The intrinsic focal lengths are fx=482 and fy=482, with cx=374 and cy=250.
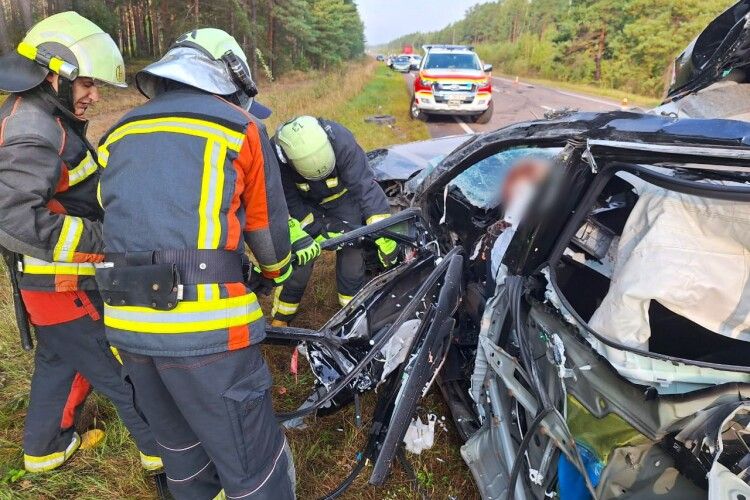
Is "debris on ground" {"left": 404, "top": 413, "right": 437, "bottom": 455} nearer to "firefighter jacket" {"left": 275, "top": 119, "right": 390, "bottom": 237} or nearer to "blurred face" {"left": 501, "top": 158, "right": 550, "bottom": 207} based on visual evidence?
"blurred face" {"left": 501, "top": 158, "right": 550, "bottom": 207}

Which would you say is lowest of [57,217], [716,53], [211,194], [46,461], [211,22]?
[46,461]

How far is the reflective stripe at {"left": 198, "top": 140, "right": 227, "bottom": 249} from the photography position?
1397 mm

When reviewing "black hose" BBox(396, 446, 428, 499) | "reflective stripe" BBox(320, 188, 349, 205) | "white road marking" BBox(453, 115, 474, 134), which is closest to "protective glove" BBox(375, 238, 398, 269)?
"reflective stripe" BBox(320, 188, 349, 205)

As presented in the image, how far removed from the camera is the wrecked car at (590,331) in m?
1.25

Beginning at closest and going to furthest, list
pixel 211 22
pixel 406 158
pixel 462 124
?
pixel 406 158 < pixel 462 124 < pixel 211 22

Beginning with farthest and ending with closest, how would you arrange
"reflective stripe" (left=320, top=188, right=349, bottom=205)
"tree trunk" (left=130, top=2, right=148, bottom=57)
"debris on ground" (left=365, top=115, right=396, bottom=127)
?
"tree trunk" (left=130, top=2, right=148, bottom=57) → "debris on ground" (left=365, top=115, right=396, bottom=127) → "reflective stripe" (left=320, top=188, right=349, bottom=205)

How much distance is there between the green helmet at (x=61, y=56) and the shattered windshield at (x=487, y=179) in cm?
158

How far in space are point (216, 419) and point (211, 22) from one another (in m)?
21.3

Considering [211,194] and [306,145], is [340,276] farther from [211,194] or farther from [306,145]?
[211,194]

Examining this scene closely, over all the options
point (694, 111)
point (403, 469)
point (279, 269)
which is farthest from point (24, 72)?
point (694, 111)

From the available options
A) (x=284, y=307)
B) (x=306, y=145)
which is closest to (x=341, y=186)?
(x=306, y=145)

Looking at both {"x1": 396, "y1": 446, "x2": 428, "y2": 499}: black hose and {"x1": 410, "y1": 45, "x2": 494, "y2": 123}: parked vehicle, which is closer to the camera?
{"x1": 396, "y1": 446, "x2": 428, "y2": 499}: black hose

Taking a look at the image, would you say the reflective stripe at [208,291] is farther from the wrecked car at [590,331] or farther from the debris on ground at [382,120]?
the debris on ground at [382,120]

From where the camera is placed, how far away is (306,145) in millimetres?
2682
